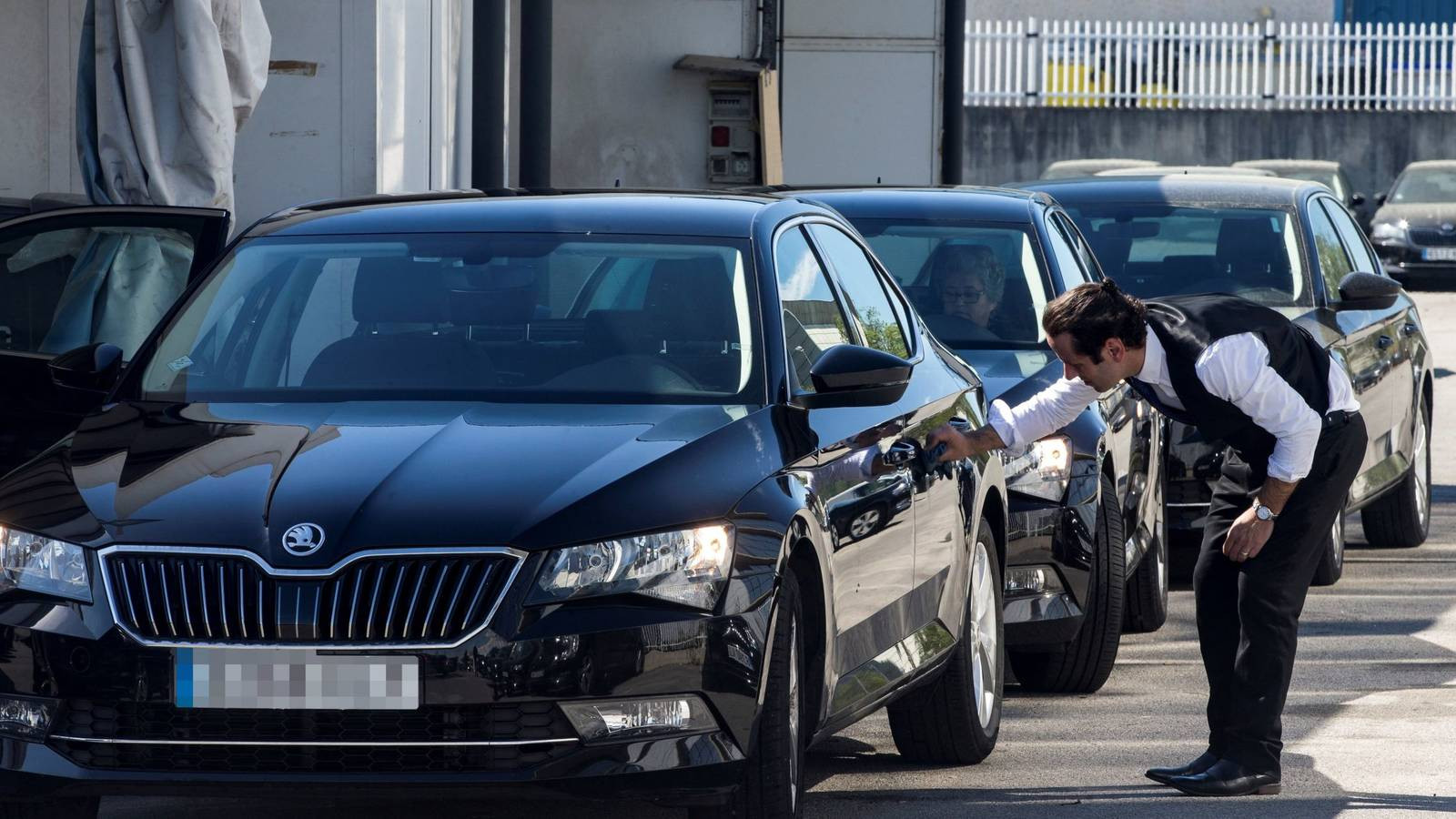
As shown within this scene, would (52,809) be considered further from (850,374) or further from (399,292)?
(850,374)

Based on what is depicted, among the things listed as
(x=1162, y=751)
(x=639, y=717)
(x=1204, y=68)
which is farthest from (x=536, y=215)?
(x=1204, y=68)

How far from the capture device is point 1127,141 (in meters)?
33.8

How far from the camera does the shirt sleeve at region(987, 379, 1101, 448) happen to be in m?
6.66

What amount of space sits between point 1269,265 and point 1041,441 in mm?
3319

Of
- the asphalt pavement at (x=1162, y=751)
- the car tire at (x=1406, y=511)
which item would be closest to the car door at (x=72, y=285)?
the asphalt pavement at (x=1162, y=751)

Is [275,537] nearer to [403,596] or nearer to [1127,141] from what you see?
[403,596]

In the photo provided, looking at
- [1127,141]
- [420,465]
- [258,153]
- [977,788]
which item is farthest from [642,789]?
[1127,141]

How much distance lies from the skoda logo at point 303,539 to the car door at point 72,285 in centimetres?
281

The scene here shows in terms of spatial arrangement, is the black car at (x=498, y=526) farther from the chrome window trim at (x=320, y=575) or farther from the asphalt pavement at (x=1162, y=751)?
the asphalt pavement at (x=1162, y=751)

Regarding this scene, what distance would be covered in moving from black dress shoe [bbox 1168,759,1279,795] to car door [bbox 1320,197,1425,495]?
16.2 feet

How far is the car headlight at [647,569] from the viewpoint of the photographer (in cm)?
478

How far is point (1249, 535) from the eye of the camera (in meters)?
6.30

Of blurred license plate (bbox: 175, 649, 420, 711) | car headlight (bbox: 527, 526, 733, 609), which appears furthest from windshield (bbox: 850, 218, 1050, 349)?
blurred license plate (bbox: 175, 649, 420, 711)

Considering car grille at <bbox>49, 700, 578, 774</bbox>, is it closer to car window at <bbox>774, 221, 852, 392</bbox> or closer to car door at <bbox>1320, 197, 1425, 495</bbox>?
car window at <bbox>774, 221, 852, 392</bbox>
